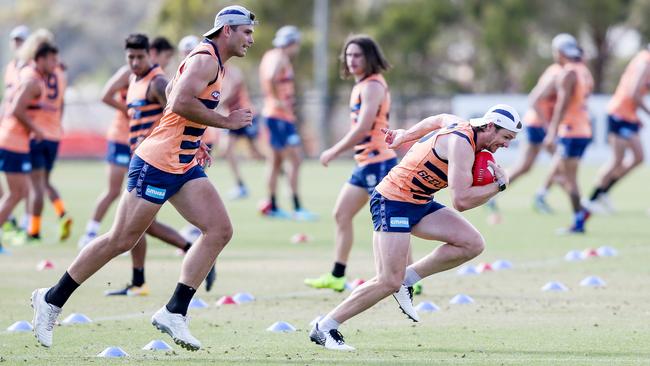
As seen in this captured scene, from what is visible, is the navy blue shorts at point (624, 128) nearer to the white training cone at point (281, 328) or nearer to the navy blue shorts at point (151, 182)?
the white training cone at point (281, 328)

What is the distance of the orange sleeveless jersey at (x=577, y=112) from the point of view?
1650 centimetres

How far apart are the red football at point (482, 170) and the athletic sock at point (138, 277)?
148 inches

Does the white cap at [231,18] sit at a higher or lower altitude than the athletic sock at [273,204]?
higher

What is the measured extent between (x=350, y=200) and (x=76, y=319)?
2.74 metres

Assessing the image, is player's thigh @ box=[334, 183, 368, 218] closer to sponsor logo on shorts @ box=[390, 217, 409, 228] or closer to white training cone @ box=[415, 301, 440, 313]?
white training cone @ box=[415, 301, 440, 313]

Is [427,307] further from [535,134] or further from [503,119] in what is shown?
[535,134]

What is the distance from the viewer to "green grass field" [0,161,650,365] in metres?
8.23

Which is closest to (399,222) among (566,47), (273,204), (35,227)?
(35,227)

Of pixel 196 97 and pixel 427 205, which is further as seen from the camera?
pixel 427 205

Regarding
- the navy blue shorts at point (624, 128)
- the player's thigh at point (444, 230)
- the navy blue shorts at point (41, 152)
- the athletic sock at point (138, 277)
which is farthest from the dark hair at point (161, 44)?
the navy blue shorts at point (624, 128)

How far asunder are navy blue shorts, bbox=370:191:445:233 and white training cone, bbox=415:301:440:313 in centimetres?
169

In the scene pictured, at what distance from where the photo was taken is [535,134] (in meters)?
18.3

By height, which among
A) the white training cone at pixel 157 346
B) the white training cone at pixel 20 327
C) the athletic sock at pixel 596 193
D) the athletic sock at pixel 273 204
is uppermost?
the white training cone at pixel 157 346

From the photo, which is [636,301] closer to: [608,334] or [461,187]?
[608,334]
